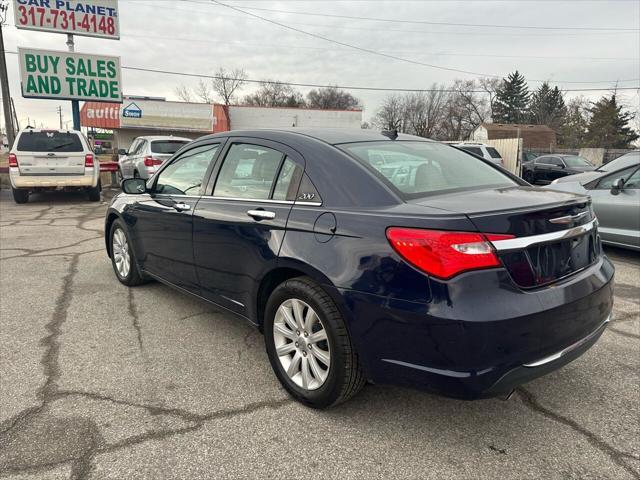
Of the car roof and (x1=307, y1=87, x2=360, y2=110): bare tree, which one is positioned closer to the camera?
the car roof

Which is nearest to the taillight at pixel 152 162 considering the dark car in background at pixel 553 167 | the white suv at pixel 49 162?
the white suv at pixel 49 162

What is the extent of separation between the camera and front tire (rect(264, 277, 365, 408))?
242 cm

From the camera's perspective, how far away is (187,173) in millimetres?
3904

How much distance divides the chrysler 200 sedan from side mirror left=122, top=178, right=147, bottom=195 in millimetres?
1144

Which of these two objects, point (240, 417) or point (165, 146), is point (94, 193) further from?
point (240, 417)

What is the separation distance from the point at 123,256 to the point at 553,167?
1717 centimetres

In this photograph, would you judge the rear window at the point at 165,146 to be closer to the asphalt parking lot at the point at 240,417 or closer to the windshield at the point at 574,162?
the asphalt parking lot at the point at 240,417

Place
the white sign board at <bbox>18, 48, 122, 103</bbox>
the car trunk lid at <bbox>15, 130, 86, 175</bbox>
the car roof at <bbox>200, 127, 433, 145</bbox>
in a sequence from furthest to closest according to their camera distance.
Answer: the white sign board at <bbox>18, 48, 122, 103</bbox> < the car trunk lid at <bbox>15, 130, 86, 175</bbox> < the car roof at <bbox>200, 127, 433, 145</bbox>

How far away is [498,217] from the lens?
2133 mm

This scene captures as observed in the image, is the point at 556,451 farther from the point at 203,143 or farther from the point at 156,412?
the point at 203,143

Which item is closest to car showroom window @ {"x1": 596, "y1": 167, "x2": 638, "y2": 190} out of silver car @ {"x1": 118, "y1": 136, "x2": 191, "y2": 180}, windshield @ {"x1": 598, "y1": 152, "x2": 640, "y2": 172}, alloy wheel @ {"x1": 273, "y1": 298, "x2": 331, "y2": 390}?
windshield @ {"x1": 598, "y1": 152, "x2": 640, "y2": 172}

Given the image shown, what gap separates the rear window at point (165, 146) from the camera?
13.1m

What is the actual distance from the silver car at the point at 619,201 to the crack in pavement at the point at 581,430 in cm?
450

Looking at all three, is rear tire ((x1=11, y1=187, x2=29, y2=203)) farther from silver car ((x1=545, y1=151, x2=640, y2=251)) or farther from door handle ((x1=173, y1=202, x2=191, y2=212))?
silver car ((x1=545, y1=151, x2=640, y2=251))
